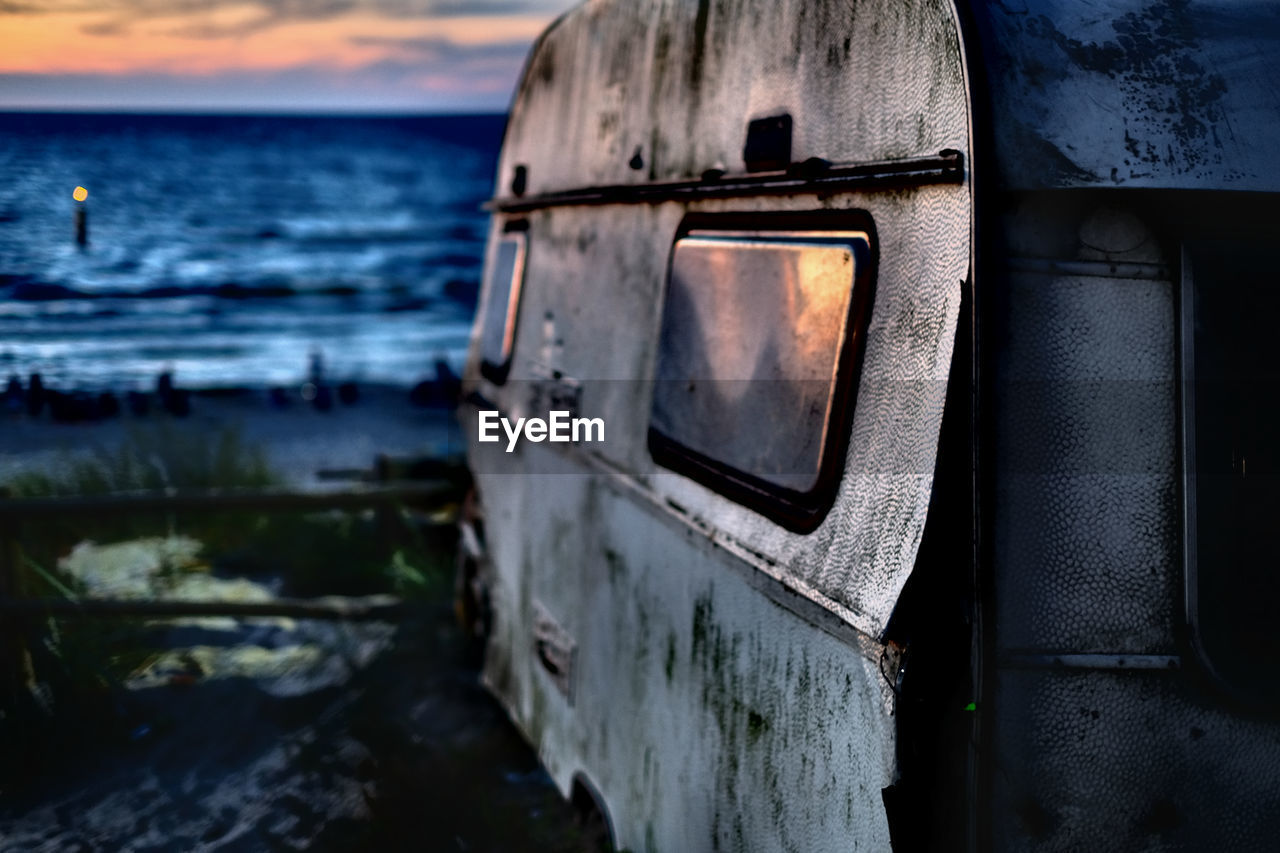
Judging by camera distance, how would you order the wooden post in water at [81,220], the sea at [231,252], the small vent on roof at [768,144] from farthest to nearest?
the wooden post in water at [81,220] → the sea at [231,252] → the small vent on roof at [768,144]

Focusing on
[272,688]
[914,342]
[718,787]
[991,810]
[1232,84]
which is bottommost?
[272,688]

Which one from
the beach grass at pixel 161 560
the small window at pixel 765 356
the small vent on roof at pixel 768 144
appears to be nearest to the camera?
the small window at pixel 765 356

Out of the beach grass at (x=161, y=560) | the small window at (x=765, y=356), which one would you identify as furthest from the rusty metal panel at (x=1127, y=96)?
the beach grass at (x=161, y=560)

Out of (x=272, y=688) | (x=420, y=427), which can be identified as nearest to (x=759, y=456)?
(x=272, y=688)

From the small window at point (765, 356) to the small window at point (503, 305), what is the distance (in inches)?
76.0

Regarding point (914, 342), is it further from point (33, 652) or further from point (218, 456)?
point (218, 456)

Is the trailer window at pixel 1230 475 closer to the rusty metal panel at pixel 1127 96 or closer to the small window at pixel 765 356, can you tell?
the rusty metal panel at pixel 1127 96

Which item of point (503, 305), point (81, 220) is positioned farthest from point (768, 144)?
point (81, 220)

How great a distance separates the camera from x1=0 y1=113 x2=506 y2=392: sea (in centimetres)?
2269

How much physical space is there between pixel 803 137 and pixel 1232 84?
97 centimetres

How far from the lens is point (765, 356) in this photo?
2758 millimetres

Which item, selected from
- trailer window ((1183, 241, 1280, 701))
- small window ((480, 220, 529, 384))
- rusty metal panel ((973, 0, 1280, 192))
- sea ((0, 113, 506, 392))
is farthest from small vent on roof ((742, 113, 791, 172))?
sea ((0, 113, 506, 392))

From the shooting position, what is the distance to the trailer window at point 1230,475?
203 cm

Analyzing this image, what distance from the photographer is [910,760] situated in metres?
2.04
